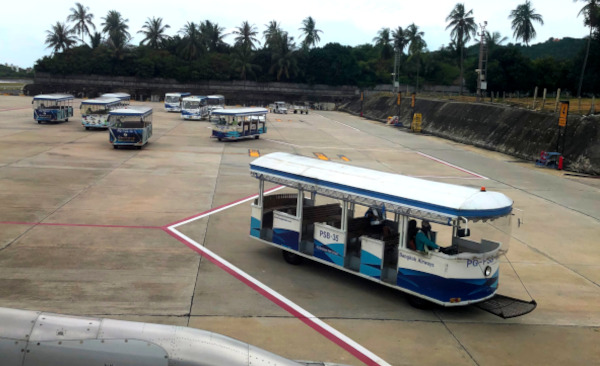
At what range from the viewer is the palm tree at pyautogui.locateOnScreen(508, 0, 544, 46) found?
134 m

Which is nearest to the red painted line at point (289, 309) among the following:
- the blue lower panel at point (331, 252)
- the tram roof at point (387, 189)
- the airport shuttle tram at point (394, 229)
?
the airport shuttle tram at point (394, 229)

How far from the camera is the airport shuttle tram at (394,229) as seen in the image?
11930 mm

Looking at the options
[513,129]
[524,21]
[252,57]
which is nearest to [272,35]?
[252,57]

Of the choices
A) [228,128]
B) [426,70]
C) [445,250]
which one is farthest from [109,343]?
[426,70]

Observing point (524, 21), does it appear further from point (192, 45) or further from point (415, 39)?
point (192, 45)

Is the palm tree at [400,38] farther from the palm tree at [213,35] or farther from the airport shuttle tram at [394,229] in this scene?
the airport shuttle tram at [394,229]

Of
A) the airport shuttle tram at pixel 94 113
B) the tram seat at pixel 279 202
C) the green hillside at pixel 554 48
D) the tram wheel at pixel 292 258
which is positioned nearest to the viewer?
the tram wheel at pixel 292 258

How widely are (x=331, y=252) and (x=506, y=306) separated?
170 inches

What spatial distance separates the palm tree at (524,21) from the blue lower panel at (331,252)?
13703 centimetres

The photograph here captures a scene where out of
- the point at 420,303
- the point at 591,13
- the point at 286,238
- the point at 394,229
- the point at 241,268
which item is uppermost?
the point at 591,13

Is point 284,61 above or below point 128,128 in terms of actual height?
above

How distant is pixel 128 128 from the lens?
1519 inches

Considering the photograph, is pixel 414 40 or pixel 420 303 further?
pixel 414 40

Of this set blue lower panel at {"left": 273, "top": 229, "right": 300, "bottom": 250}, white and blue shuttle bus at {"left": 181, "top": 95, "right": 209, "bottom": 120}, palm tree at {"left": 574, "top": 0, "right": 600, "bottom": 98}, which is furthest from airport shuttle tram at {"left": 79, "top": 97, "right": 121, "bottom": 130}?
palm tree at {"left": 574, "top": 0, "right": 600, "bottom": 98}
